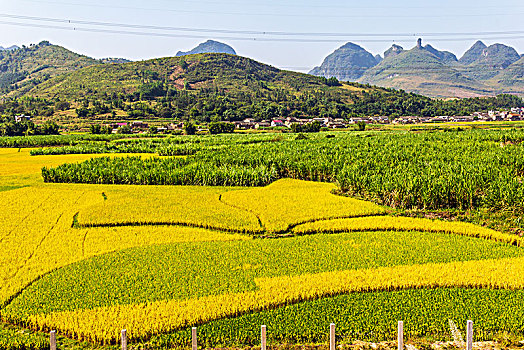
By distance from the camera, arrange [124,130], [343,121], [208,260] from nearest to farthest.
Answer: [208,260] → [124,130] → [343,121]

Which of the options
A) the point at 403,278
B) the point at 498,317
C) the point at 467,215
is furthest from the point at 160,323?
the point at 467,215

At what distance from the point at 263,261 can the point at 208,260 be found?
2.14 metres

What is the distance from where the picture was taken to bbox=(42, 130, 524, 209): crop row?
2403cm

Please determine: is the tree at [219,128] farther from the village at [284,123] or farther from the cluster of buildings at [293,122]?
the cluster of buildings at [293,122]

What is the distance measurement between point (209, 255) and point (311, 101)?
18220 centimetres

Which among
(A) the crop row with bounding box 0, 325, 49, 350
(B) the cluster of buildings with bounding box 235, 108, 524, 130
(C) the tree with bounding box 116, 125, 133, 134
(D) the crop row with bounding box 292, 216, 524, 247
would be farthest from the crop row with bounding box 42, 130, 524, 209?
(B) the cluster of buildings with bounding box 235, 108, 524, 130

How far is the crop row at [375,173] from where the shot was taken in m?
24.0

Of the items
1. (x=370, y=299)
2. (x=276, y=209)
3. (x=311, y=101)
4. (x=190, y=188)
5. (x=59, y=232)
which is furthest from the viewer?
(x=311, y=101)

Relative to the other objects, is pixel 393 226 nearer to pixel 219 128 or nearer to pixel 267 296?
pixel 267 296

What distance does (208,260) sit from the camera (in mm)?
15703

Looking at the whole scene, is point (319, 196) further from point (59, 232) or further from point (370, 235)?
point (59, 232)

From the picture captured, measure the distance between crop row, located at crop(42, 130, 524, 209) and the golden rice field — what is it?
2682mm

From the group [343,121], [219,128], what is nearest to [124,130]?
[219,128]

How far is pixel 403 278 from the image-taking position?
13.5 m
